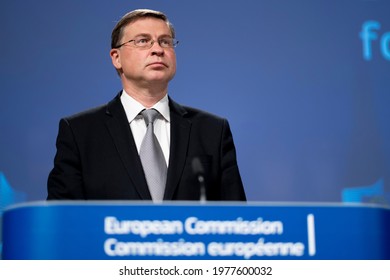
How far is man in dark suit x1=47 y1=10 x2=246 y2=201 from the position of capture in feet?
7.99

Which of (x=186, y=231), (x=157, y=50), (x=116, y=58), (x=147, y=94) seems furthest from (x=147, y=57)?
(x=186, y=231)

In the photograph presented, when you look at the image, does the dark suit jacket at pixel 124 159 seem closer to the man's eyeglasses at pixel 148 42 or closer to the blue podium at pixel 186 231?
the man's eyeglasses at pixel 148 42

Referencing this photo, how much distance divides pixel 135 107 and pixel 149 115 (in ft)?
0.32

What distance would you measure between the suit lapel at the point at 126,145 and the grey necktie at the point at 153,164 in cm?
3

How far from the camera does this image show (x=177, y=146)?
8.29 feet

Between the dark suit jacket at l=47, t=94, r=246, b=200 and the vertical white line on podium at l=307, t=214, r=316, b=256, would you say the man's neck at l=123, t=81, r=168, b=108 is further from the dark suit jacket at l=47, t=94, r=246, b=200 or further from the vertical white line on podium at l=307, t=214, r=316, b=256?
the vertical white line on podium at l=307, t=214, r=316, b=256

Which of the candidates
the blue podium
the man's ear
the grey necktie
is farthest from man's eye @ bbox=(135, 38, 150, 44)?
the blue podium

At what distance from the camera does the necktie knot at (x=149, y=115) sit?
2.58 meters

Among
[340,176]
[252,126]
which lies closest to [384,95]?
[340,176]

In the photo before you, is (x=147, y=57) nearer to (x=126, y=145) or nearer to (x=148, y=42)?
(x=148, y=42)

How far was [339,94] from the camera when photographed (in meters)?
3.80

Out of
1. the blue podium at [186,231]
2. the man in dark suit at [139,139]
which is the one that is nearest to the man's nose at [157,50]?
the man in dark suit at [139,139]
